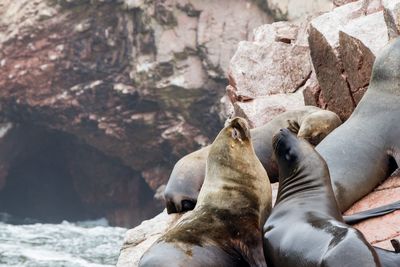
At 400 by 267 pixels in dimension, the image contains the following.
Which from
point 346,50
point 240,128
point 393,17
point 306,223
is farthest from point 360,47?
point 306,223

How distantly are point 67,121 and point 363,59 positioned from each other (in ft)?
74.2

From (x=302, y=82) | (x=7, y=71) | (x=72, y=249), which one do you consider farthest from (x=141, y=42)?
(x=302, y=82)

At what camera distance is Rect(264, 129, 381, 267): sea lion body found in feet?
11.1

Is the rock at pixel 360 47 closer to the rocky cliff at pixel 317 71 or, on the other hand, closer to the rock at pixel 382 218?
the rocky cliff at pixel 317 71

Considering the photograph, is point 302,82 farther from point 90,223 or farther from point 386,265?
point 90,223

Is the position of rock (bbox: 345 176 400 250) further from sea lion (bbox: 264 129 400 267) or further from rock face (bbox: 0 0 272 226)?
rock face (bbox: 0 0 272 226)

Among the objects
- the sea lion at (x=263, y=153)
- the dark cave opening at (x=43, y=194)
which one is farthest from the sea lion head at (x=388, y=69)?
the dark cave opening at (x=43, y=194)

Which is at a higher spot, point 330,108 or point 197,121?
point 330,108

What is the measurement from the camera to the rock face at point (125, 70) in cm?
2644

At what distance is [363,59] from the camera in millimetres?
7074

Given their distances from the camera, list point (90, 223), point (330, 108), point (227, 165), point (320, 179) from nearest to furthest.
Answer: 1. point (320, 179)
2. point (227, 165)
3. point (330, 108)
4. point (90, 223)

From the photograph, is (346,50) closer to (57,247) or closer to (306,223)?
(306,223)

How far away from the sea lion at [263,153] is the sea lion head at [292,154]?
1.83m

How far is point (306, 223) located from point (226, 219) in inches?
34.0
